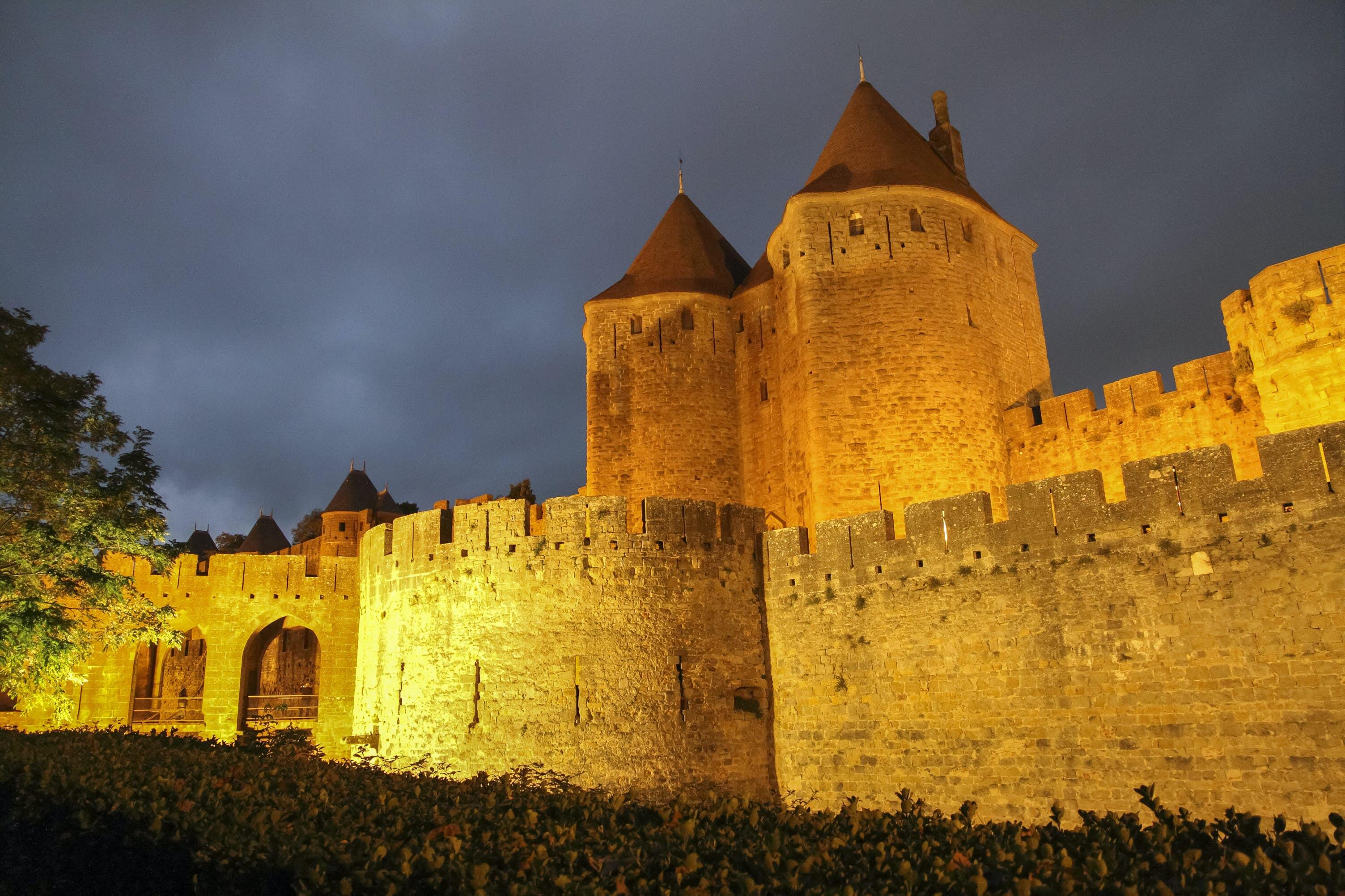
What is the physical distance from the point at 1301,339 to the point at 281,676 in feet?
95.3

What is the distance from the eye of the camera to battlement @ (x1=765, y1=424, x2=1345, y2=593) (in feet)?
29.6

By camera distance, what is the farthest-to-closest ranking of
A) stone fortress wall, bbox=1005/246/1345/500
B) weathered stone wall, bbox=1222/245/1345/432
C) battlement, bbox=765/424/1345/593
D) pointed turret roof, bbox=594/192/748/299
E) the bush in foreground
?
1. pointed turret roof, bbox=594/192/748/299
2. stone fortress wall, bbox=1005/246/1345/500
3. weathered stone wall, bbox=1222/245/1345/432
4. battlement, bbox=765/424/1345/593
5. the bush in foreground

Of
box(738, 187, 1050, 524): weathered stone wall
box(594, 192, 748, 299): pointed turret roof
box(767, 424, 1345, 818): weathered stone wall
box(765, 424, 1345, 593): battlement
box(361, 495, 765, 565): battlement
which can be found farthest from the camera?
box(594, 192, 748, 299): pointed turret roof

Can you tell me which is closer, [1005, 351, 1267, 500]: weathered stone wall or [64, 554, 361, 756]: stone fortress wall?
[1005, 351, 1267, 500]: weathered stone wall

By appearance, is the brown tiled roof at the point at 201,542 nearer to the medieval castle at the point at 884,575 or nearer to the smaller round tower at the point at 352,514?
the smaller round tower at the point at 352,514

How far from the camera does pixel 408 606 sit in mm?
13484

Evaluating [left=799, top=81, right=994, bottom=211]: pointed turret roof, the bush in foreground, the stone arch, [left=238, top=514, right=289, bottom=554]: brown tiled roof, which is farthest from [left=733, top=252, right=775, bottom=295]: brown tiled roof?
[left=238, top=514, right=289, bottom=554]: brown tiled roof

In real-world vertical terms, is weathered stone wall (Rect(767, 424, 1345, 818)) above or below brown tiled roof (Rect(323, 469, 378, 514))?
below

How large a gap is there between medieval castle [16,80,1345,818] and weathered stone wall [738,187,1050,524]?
0.06 meters

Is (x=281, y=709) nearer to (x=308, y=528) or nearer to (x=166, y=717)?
(x=166, y=717)

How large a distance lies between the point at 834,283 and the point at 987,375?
3423mm

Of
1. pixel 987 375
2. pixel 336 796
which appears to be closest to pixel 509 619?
pixel 336 796

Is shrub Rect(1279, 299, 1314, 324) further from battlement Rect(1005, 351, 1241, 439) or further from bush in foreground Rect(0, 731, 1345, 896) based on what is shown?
bush in foreground Rect(0, 731, 1345, 896)

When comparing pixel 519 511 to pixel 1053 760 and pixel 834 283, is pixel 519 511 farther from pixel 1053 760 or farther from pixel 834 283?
pixel 834 283
